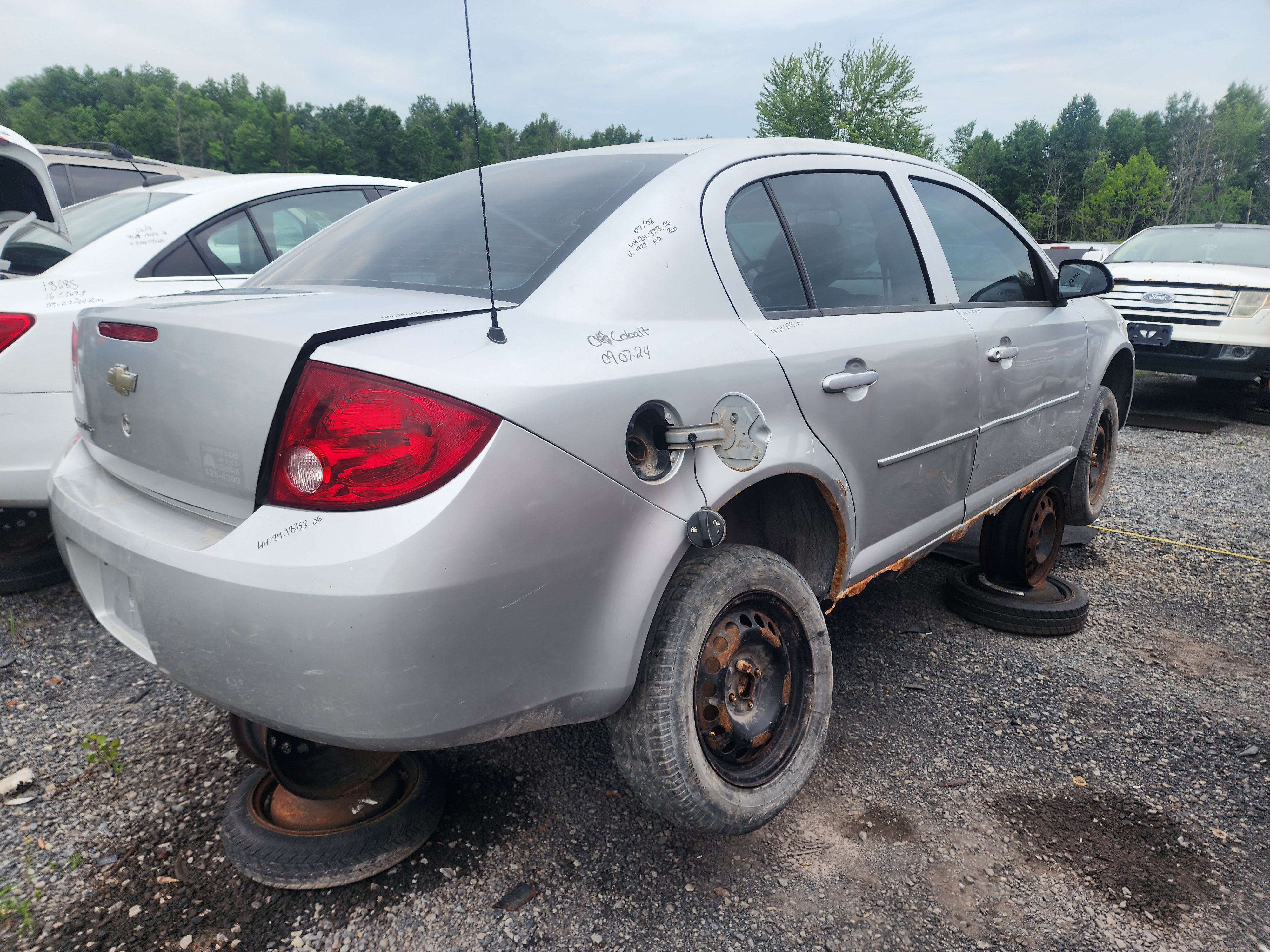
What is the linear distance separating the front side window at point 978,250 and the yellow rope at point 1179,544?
189cm

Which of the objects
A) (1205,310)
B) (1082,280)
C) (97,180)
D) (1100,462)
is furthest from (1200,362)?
(97,180)

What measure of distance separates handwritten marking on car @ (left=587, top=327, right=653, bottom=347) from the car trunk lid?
0.24 meters

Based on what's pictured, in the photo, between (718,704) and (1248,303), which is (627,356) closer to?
(718,704)

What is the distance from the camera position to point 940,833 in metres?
2.06

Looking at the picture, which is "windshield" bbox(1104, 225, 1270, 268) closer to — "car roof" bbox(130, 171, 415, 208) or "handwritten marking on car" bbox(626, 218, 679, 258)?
"car roof" bbox(130, 171, 415, 208)

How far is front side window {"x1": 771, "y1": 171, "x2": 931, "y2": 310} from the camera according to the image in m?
2.28

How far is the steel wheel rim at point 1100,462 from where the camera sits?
13.6 ft

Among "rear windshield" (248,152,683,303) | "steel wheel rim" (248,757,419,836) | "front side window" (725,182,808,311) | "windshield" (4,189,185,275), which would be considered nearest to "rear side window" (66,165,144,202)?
"windshield" (4,189,185,275)

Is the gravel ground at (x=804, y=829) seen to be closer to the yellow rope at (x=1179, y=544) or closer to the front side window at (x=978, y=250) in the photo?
the yellow rope at (x=1179, y=544)

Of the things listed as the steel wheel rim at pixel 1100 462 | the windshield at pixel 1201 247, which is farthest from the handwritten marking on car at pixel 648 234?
the windshield at pixel 1201 247

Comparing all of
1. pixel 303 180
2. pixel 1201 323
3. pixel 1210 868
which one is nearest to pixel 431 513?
pixel 1210 868

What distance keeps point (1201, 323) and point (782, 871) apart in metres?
8.01

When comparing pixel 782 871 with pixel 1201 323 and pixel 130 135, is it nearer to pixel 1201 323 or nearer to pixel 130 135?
pixel 1201 323

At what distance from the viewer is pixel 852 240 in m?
2.47
